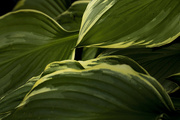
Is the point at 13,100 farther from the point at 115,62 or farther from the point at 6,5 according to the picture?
the point at 6,5

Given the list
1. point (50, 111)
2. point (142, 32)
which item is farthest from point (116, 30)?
point (50, 111)

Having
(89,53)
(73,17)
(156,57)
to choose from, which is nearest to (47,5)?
(73,17)

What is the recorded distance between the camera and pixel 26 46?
1.35 feet

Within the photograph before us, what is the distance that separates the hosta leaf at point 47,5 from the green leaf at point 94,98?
0.97 feet

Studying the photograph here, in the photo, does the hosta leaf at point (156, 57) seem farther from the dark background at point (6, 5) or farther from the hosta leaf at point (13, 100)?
the dark background at point (6, 5)

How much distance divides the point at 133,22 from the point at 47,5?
291 millimetres

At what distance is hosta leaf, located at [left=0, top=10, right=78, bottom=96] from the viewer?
40 cm

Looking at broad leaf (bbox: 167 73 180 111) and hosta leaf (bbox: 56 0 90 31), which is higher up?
hosta leaf (bbox: 56 0 90 31)

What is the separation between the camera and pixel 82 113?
0.25 metres

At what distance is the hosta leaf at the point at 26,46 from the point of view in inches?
15.6

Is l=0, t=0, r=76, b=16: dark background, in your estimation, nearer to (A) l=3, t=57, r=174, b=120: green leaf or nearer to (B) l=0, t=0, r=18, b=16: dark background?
(B) l=0, t=0, r=18, b=16: dark background

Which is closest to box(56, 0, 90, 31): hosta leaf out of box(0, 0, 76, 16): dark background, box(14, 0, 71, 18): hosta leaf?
box(14, 0, 71, 18): hosta leaf

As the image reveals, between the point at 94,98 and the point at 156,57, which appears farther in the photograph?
the point at 156,57

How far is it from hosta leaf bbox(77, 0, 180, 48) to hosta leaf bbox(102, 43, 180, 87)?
3.3 inches
